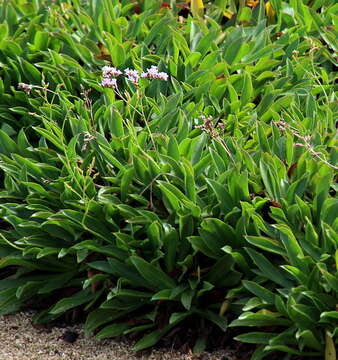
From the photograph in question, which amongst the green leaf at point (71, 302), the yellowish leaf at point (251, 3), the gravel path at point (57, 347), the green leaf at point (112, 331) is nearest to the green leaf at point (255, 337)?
the gravel path at point (57, 347)

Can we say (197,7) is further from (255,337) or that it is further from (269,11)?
(255,337)

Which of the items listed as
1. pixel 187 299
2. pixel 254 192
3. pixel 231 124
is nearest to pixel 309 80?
pixel 231 124

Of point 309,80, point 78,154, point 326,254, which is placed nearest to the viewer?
point 326,254

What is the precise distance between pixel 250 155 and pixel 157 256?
0.67 m

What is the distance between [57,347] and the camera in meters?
3.67

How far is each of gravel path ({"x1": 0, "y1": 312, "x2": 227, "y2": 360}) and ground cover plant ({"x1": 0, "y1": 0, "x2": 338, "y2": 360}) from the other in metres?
0.07

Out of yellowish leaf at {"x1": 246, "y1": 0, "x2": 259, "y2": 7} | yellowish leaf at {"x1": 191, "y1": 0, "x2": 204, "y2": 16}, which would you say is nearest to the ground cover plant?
yellowish leaf at {"x1": 191, "y1": 0, "x2": 204, "y2": 16}

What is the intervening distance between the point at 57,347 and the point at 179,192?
2.97 feet

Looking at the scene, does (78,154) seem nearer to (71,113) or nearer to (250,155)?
(71,113)

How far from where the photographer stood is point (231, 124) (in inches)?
162

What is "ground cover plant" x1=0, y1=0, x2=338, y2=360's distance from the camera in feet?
11.2

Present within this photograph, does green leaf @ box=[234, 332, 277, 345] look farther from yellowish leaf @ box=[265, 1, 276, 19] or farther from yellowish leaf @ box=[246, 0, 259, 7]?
yellowish leaf @ box=[246, 0, 259, 7]

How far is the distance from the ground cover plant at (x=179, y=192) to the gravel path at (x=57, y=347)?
0.07 meters

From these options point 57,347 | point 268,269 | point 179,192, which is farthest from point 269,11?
point 57,347
